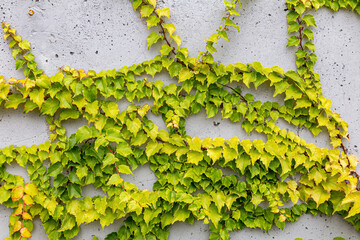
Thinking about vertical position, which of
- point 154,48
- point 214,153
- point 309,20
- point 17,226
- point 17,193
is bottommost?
point 17,226

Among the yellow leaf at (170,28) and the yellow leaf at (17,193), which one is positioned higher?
the yellow leaf at (170,28)

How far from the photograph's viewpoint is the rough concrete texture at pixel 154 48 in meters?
1.89

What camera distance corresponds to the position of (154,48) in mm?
1944

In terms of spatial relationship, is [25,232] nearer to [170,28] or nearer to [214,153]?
[214,153]

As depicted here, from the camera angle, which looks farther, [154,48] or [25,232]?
[154,48]

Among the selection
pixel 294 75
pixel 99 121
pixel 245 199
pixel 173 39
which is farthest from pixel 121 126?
pixel 294 75

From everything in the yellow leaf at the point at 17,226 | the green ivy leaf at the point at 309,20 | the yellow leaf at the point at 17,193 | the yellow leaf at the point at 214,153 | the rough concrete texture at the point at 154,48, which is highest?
the green ivy leaf at the point at 309,20

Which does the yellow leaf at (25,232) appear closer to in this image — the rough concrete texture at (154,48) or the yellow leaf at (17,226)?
the yellow leaf at (17,226)

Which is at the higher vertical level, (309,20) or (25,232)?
(309,20)

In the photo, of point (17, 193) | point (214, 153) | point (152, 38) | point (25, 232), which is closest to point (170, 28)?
point (152, 38)

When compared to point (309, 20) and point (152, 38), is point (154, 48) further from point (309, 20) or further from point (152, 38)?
point (309, 20)

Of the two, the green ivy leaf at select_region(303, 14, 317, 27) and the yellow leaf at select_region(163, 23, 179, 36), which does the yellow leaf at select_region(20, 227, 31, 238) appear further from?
the green ivy leaf at select_region(303, 14, 317, 27)

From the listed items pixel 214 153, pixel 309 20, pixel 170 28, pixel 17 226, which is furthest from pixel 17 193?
pixel 309 20

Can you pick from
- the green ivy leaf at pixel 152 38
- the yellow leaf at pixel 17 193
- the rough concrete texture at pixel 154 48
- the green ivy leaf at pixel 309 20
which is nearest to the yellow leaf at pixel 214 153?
the rough concrete texture at pixel 154 48
